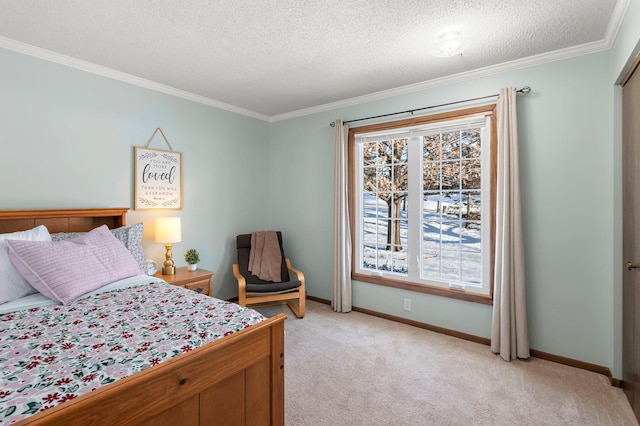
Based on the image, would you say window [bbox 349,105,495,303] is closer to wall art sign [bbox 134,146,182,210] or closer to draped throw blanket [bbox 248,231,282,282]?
draped throw blanket [bbox 248,231,282,282]

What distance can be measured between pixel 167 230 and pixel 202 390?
225cm

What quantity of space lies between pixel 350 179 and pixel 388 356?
2004mm

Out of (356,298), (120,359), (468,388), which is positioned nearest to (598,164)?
(468,388)

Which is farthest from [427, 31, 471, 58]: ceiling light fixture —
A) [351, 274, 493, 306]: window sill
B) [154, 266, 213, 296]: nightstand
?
[154, 266, 213, 296]: nightstand

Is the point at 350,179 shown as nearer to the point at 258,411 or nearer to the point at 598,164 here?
the point at 598,164

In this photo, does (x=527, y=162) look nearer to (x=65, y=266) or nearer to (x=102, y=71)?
(x=65, y=266)

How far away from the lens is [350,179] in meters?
3.95

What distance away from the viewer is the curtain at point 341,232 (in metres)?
3.89

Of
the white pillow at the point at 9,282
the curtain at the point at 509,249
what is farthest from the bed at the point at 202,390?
the curtain at the point at 509,249

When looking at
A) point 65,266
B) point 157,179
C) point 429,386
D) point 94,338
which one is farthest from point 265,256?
point 94,338

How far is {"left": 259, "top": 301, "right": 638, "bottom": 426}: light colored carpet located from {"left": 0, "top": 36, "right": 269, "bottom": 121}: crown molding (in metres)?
2.87

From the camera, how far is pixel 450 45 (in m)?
2.46

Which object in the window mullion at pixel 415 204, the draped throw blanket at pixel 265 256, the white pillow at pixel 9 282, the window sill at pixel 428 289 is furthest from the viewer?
the draped throw blanket at pixel 265 256

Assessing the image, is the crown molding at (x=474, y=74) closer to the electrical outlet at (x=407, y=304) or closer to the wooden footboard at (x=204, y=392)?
the electrical outlet at (x=407, y=304)
